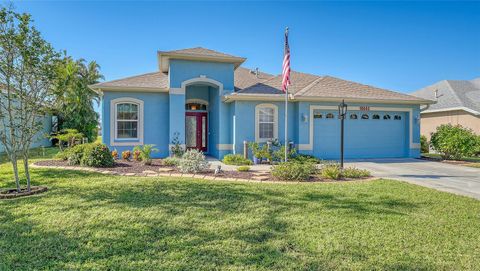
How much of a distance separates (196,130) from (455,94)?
19.9m

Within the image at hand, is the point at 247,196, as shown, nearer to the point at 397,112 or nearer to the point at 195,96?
the point at 195,96

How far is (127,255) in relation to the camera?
11.4 ft

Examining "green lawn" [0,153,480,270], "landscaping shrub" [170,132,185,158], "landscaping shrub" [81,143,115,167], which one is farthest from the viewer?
"landscaping shrub" [170,132,185,158]

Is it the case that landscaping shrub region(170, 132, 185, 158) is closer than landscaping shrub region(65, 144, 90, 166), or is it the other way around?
landscaping shrub region(65, 144, 90, 166)

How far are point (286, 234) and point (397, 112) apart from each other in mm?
13489

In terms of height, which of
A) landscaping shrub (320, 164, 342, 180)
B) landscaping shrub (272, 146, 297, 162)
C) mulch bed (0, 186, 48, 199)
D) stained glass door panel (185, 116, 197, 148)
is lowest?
mulch bed (0, 186, 48, 199)

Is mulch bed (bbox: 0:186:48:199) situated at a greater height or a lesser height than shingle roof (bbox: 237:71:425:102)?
lesser

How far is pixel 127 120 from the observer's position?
13.4m

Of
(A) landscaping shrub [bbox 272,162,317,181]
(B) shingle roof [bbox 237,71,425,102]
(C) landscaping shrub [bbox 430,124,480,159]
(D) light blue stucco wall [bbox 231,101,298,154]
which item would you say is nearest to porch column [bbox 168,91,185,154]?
(D) light blue stucco wall [bbox 231,101,298,154]

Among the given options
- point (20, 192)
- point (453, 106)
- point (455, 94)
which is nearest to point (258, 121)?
point (20, 192)

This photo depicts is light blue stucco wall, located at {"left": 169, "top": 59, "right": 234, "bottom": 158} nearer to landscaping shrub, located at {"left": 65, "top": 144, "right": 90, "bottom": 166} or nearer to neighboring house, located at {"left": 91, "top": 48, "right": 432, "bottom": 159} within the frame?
neighboring house, located at {"left": 91, "top": 48, "right": 432, "bottom": 159}

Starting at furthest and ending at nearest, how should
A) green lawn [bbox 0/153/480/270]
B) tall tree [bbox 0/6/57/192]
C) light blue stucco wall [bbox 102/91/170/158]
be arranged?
1. light blue stucco wall [bbox 102/91/170/158]
2. tall tree [bbox 0/6/57/192]
3. green lawn [bbox 0/153/480/270]

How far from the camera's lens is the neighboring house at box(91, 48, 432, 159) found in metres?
13.1

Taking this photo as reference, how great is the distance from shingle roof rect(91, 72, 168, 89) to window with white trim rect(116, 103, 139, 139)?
0.99m
